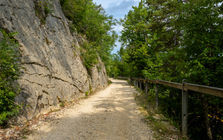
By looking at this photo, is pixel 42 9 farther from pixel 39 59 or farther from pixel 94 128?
pixel 94 128

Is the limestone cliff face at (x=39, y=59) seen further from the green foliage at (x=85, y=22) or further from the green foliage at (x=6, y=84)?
the green foliage at (x=85, y=22)

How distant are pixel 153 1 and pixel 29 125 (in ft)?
40.7

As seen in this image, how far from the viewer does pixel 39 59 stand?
6000 millimetres

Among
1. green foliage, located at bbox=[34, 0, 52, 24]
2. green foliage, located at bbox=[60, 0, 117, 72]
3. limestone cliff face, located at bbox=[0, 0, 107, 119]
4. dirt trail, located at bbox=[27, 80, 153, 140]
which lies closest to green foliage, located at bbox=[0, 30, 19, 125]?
limestone cliff face, located at bbox=[0, 0, 107, 119]

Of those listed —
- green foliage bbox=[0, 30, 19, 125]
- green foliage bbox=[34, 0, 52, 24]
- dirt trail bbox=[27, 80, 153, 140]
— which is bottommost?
dirt trail bbox=[27, 80, 153, 140]

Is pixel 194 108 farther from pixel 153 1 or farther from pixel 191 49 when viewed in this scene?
pixel 153 1

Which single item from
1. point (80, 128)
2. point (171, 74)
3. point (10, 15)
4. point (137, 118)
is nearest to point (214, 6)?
point (171, 74)

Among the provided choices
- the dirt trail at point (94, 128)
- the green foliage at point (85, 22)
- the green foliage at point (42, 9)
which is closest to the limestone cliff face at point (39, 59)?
the green foliage at point (42, 9)

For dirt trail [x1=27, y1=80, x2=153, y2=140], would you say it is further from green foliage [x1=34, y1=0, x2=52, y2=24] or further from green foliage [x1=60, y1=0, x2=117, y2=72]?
green foliage [x1=60, y1=0, x2=117, y2=72]

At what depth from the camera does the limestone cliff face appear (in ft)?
16.1

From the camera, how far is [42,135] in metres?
3.57

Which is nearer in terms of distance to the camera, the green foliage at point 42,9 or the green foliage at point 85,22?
the green foliage at point 42,9

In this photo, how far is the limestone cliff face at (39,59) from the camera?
4.91 metres

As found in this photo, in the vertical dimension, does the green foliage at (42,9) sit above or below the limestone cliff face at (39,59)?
above
